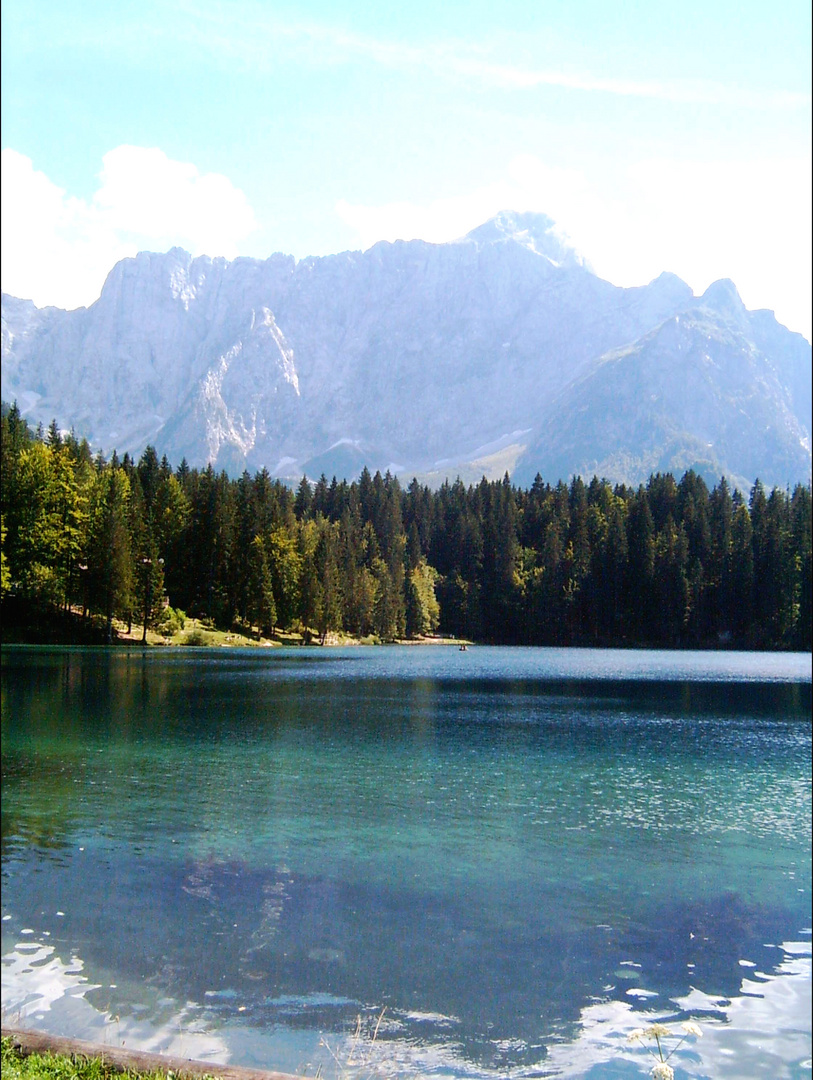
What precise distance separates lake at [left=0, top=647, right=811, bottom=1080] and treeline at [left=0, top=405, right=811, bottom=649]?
195 feet

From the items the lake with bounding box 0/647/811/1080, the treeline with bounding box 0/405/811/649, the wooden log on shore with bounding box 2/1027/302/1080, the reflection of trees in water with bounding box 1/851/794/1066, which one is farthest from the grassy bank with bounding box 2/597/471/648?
the wooden log on shore with bounding box 2/1027/302/1080

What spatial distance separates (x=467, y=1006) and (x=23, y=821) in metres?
15.6

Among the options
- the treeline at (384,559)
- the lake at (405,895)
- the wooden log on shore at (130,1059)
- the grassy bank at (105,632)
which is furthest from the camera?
the treeline at (384,559)

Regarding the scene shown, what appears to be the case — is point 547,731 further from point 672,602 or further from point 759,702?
point 672,602

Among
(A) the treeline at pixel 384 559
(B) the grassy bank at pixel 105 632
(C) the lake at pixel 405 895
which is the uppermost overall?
(A) the treeline at pixel 384 559

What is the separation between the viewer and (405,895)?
66.9ft

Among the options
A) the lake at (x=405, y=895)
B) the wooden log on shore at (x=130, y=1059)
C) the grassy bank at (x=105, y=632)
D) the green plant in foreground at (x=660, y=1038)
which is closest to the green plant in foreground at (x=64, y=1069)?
the wooden log on shore at (x=130, y=1059)

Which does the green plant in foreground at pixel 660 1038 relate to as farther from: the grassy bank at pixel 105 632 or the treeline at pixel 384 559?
the grassy bank at pixel 105 632

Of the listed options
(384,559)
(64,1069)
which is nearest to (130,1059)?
(64,1069)

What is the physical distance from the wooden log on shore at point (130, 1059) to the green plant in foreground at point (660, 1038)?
3654 mm

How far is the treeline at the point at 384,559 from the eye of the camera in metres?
104

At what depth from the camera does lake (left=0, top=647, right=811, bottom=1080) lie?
13836 millimetres

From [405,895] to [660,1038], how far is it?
7631mm

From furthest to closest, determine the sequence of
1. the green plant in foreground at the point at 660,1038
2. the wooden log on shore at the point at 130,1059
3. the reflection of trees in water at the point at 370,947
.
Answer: the reflection of trees in water at the point at 370,947, the wooden log on shore at the point at 130,1059, the green plant in foreground at the point at 660,1038
